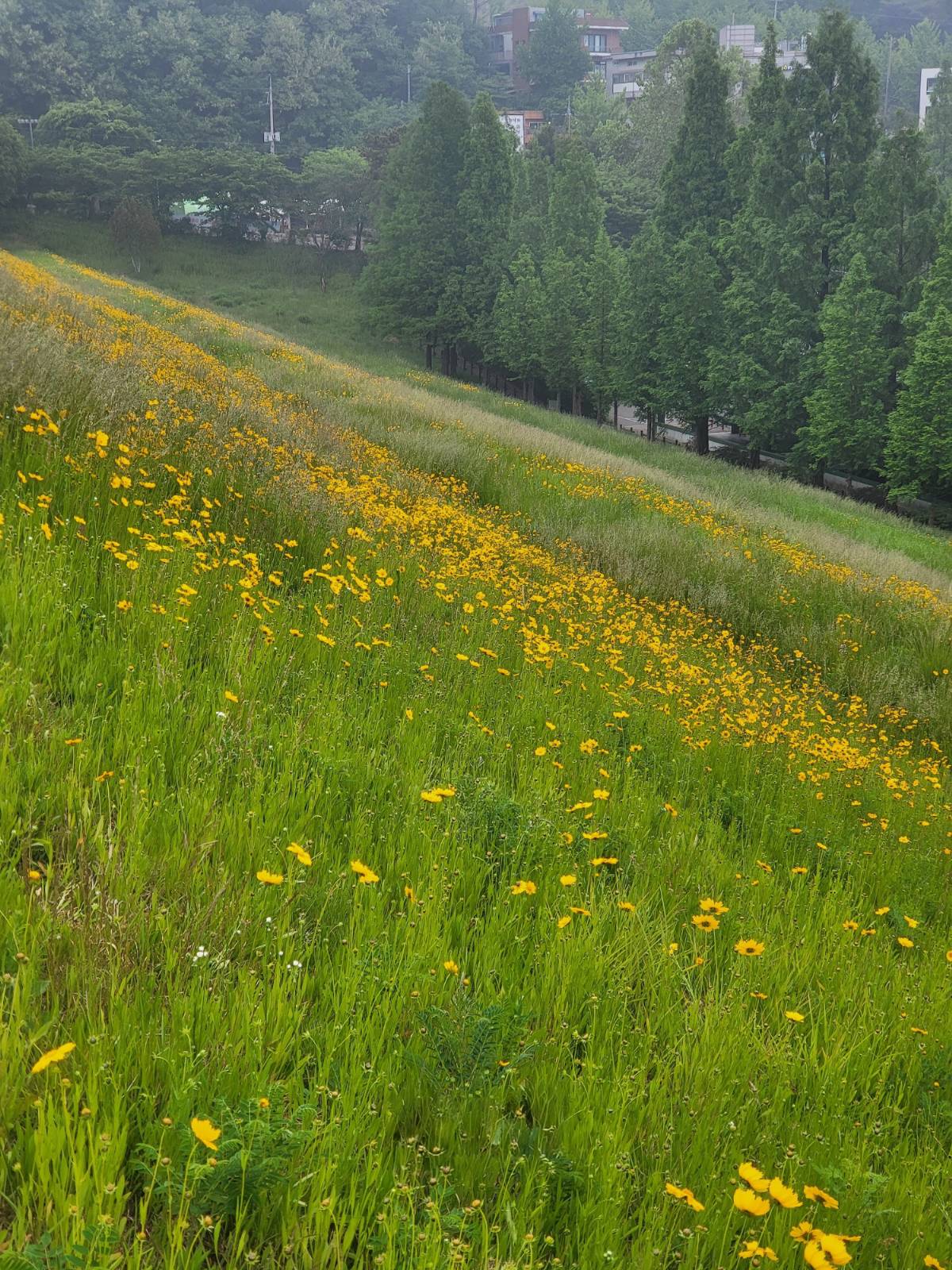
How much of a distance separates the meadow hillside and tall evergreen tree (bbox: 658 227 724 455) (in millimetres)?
27638

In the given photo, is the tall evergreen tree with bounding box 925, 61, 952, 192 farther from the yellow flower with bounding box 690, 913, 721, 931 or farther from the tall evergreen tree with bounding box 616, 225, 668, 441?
the yellow flower with bounding box 690, 913, 721, 931

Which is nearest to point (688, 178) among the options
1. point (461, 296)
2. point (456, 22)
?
point (461, 296)

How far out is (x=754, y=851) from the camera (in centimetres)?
435

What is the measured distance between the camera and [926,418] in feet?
81.7

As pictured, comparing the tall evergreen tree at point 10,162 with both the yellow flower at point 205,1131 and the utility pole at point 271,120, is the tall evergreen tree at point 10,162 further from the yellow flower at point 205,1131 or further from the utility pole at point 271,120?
the yellow flower at point 205,1131

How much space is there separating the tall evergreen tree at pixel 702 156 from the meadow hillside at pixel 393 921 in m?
31.4

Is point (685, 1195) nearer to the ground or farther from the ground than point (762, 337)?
nearer to the ground

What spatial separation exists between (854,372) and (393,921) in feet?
92.4

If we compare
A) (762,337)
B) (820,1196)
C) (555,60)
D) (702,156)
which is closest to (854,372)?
(762,337)

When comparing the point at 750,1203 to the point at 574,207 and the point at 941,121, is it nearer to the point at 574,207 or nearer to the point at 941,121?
the point at 574,207

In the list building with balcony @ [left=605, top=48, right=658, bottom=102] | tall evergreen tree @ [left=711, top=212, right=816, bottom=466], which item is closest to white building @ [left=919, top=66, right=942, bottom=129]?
building with balcony @ [left=605, top=48, right=658, bottom=102]

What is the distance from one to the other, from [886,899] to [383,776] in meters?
2.84

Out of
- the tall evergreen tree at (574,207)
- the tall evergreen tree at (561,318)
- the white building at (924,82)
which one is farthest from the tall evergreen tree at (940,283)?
the white building at (924,82)

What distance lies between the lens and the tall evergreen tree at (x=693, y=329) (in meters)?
31.3
